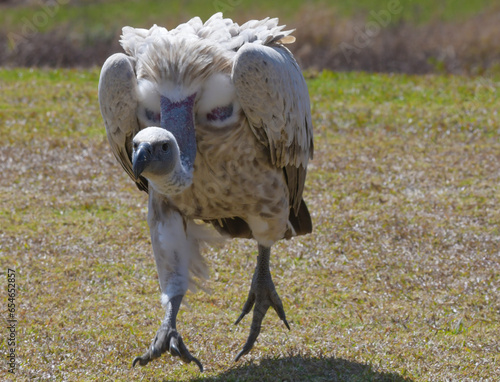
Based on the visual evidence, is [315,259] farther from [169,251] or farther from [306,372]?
[169,251]

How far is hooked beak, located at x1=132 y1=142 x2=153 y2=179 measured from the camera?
3922mm

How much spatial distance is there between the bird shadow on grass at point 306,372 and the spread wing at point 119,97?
1301 millimetres

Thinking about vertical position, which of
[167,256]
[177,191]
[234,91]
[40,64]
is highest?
[234,91]

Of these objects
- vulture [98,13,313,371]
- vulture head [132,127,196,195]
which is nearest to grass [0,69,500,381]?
vulture [98,13,313,371]

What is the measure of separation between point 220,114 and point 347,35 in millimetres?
11679

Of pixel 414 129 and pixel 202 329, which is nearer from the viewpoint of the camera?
pixel 202 329

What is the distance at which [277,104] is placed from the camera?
471 cm

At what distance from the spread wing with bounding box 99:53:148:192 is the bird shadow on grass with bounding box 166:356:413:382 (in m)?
1.30

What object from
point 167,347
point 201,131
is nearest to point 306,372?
point 167,347

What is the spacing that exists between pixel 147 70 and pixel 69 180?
357 centimetres

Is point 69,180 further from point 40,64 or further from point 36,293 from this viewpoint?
point 40,64

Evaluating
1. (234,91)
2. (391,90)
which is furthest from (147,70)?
(391,90)

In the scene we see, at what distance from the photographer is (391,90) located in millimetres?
10656

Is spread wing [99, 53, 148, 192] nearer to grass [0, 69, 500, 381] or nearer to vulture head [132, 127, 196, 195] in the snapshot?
vulture head [132, 127, 196, 195]
